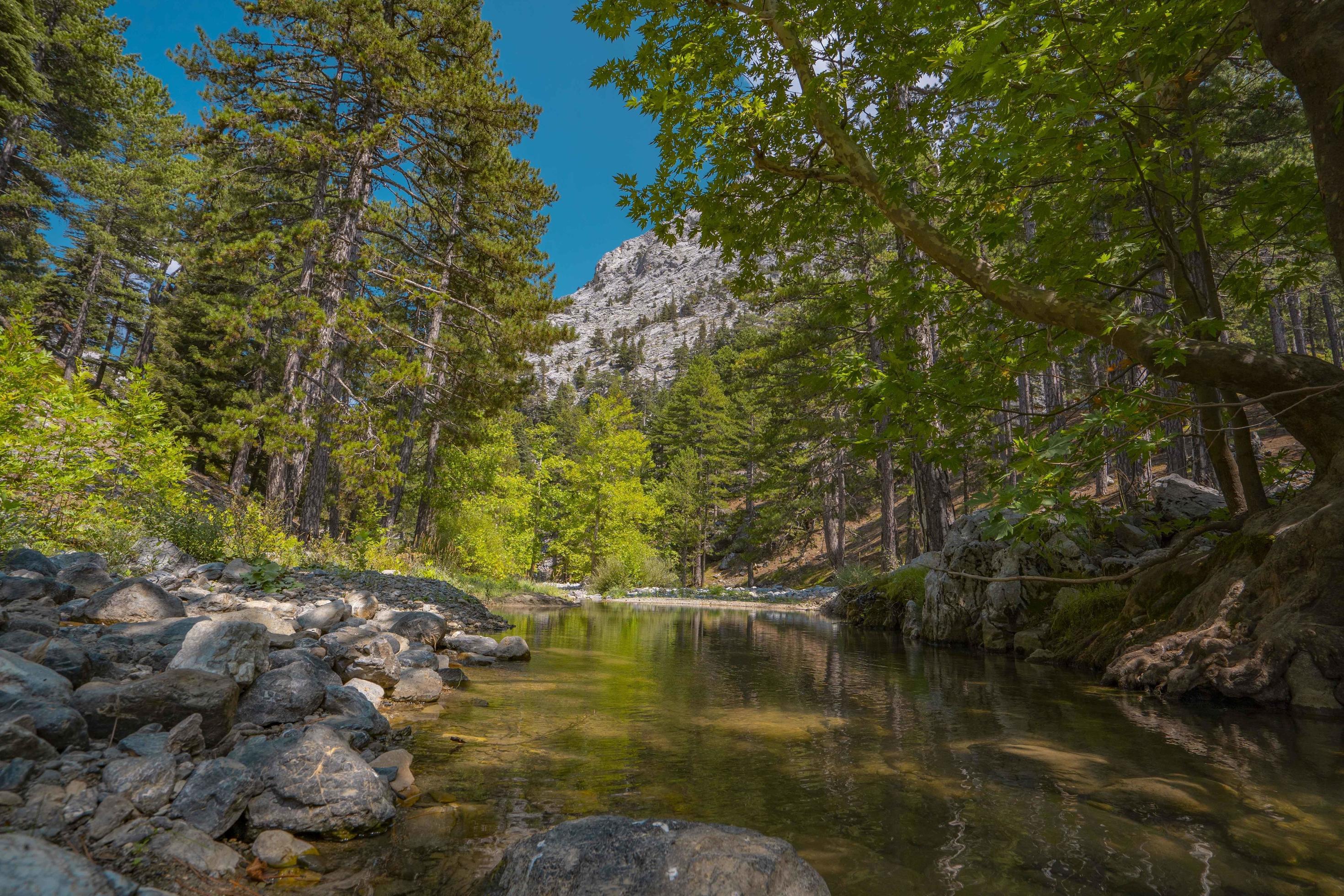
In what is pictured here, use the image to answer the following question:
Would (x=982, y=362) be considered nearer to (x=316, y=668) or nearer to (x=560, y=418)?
(x=316, y=668)

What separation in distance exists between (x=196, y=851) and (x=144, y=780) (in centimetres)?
54

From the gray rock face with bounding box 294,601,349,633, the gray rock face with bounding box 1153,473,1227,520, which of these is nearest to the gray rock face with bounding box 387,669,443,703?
the gray rock face with bounding box 294,601,349,633

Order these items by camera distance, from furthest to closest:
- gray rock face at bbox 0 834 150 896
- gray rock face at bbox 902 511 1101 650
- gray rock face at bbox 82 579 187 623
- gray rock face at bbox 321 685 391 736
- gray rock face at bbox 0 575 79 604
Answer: gray rock face at bbox 902 511 1101 650, gray rock face at bbox 82 579 187 623, gray rock face at bbox 0 575 79 604, gray rock face at bbox 321 685 391 736, gray rock face at bbox 0 834 150 896

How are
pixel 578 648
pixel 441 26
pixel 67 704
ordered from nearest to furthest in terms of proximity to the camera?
pixel 67 704 → pixel 578 648 → pixel 441 26

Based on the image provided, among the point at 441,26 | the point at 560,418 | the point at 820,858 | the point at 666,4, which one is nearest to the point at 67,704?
the point at 820,858

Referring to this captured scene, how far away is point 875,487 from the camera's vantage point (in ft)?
86.0

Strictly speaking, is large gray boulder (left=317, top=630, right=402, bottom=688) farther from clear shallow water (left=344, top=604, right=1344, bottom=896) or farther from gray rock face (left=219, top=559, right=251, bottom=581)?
gray rock face (left=219, top=559, right=251, bottom=581)

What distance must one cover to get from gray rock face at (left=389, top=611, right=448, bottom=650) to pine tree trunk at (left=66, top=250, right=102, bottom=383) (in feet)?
95.4

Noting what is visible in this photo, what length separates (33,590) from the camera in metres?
4.96

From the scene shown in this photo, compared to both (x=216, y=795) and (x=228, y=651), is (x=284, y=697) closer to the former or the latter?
(x=228, y=651)

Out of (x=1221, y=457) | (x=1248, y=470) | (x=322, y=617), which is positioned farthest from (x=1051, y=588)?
(x=322, y=617)

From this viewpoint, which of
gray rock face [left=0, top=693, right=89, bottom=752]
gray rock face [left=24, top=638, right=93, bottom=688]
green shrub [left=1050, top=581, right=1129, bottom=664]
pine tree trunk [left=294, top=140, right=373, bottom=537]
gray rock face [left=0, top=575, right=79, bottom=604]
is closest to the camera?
gray rock face [left=0, top=693, right=89, bottom=752]

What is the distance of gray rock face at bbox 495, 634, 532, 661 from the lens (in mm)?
8039

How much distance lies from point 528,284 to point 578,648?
9391mm
